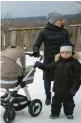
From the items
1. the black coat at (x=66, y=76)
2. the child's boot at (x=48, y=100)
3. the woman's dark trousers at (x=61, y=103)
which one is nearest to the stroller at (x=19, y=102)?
the woman's dark trousers at (x=61, y=103)

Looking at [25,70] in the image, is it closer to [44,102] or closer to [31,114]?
[31,114]

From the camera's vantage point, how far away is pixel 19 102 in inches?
193

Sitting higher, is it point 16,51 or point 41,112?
point 16,51

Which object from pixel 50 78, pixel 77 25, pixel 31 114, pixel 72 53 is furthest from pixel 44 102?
pixel 77 25

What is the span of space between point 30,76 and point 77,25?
8.09 metres

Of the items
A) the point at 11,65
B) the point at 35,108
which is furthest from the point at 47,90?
the point at 11,65

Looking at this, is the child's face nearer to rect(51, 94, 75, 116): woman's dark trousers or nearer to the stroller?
the stroller

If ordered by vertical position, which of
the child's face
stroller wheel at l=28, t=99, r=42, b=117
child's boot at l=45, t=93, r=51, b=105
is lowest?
child's boot at l=45, t=93, r=51, b=105

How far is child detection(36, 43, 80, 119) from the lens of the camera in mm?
4703

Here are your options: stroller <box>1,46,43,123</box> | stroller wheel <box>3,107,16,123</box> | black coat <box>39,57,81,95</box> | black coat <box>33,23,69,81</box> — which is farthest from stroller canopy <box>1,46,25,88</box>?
Result: black coat <box>33,23,69,81</box>

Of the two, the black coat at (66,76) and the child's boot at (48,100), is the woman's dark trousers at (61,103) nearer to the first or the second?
the black coat at (66,76)

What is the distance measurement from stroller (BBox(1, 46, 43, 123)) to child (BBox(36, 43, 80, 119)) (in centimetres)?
21

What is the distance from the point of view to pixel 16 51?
4.76 metres

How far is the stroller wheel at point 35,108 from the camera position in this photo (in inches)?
193
